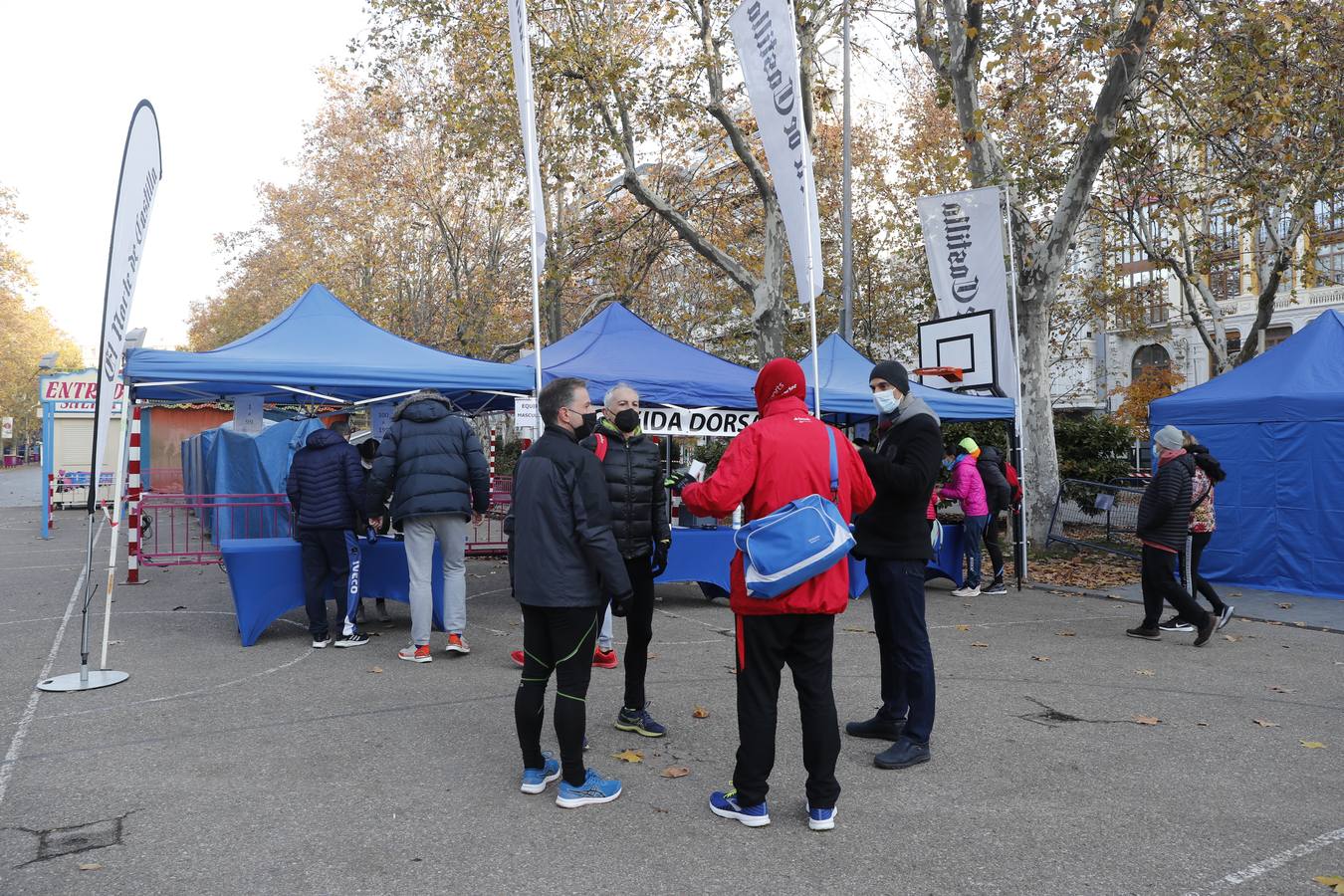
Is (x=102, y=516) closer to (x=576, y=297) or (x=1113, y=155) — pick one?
(x=576, y=297)

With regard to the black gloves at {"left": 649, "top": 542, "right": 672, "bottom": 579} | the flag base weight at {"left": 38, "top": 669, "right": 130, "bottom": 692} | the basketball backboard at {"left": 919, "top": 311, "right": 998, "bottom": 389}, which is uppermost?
the basketball backboard at {"left": 919, "top": 311, "right": 998, "bottom": 389}

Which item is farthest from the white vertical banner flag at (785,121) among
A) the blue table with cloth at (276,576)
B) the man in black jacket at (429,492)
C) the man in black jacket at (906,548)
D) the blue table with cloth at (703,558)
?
the blue table with cloth at (276,576)

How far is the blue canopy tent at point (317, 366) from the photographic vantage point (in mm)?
8078

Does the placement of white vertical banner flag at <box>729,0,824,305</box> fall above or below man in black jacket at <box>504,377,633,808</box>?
above

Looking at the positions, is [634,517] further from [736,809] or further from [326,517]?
[326,517]

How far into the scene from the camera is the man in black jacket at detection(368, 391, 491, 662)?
6953 millimetres

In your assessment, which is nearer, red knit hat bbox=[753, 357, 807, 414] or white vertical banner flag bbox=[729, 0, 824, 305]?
red knit hat bbox=[753, 357, 807, 414]

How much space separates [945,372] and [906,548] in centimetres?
709

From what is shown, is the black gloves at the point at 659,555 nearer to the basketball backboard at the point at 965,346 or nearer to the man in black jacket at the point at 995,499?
the man in black jacket at the point at 995,499

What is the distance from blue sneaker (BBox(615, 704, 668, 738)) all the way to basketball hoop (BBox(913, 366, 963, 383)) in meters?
6.67

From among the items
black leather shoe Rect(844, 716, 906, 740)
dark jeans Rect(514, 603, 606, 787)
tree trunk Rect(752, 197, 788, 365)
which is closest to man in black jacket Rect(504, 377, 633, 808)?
dark jeans Rect(514, 603, 606, 787)

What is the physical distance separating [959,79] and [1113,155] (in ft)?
20.0

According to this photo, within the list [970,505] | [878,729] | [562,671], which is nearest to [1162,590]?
[970,505]

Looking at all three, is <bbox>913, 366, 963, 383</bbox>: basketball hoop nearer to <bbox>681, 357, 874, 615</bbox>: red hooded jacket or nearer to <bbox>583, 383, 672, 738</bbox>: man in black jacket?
<bbox>583, 383, 672, 738</bbox>: man in black jacket
